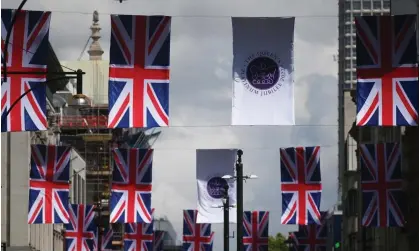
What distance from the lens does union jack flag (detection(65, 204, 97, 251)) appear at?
6962 cm

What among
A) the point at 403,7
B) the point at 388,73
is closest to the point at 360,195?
the point at 403,7

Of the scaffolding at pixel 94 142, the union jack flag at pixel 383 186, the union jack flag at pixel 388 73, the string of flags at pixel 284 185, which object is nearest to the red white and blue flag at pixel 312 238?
the string of flags at pixel 284 185

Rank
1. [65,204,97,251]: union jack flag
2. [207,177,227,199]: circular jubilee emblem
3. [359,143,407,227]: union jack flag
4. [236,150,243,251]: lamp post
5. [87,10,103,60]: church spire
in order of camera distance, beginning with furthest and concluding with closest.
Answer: [87,10,103,60]: church spire < [65,204,97,251]: union jack flag < [207,177,227,199]: circular jubilee emblem < [359,143,407,227]: union jack flag < [236,150,243,251]: lamp post

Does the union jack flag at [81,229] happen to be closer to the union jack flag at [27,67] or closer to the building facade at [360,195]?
the building facade at [360,195]

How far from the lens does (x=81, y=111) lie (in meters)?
136

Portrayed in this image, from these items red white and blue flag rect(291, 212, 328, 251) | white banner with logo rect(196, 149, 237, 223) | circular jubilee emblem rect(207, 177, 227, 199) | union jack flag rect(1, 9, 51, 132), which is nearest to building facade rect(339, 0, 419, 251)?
red white and blue flag rect(291, 212, 328, 251)

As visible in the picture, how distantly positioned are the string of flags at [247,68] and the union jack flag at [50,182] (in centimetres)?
963

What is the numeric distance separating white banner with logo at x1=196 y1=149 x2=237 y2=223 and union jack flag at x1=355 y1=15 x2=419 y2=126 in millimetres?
15532

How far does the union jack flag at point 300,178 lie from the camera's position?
183 ft

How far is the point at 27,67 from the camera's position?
139 feet

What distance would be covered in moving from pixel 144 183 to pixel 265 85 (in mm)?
9852

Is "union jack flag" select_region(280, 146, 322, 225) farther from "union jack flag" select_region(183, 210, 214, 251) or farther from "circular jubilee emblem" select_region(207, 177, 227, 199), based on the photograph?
"union jack flag" select_region(183, 210, 214, 251)

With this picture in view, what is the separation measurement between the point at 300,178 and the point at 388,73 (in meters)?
12.4

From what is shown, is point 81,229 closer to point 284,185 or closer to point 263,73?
point 284,185
